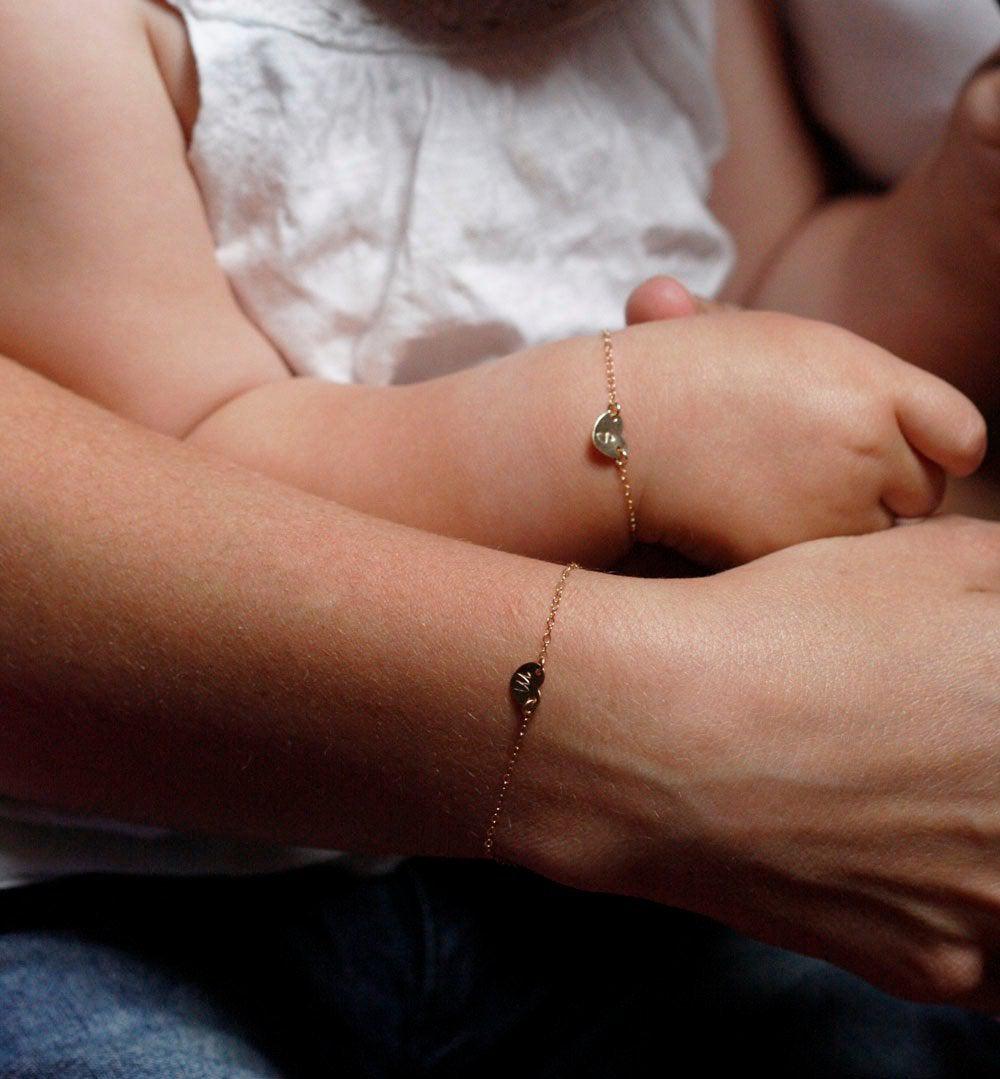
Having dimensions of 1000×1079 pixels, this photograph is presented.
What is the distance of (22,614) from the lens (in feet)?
1.98

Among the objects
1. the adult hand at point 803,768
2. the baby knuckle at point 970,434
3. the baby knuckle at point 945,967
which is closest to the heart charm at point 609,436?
the adult hand at point 803,768

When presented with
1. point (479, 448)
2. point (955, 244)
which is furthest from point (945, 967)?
point (955, 244)

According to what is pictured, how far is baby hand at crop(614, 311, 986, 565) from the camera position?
709 mm

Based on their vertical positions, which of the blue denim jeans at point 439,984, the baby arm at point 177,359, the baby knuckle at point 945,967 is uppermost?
the baby arm at point 177,359

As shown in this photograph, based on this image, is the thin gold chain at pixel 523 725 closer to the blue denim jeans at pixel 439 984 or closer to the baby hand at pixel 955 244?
the blue denim jeans at pixel 439 984

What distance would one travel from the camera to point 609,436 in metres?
0.71

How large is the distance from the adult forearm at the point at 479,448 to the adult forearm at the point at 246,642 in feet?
0.27

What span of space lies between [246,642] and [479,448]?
221mm

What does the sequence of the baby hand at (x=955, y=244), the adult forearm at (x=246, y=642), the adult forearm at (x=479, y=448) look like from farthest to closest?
the baby hand at (x=955, y=244) → the adult forearm at (x=479, y=448) → the adult forearm at (x=246, y=642)

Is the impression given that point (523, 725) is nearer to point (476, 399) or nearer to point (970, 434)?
point (476, 399)

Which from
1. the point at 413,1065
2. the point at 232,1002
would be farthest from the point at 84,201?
the point at 413,1065

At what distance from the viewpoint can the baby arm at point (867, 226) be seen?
0.94 metres

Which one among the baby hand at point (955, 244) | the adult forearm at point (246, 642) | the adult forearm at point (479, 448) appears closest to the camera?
the adult forearm at point (246, 642)

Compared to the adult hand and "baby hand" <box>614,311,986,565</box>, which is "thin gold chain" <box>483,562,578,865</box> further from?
"baby hand" <box>614,311,986,565</box>
